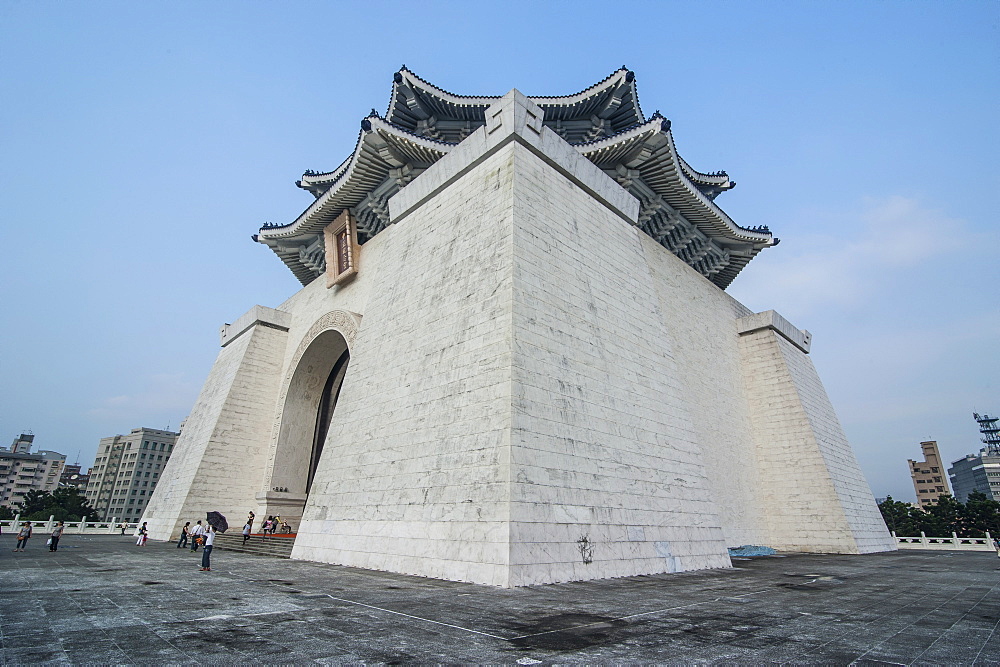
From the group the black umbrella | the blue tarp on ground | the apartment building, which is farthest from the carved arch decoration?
the apartment building

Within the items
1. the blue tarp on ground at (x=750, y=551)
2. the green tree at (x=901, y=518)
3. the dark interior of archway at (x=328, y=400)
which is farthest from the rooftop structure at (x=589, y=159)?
the green tree at (x=901, y=518)

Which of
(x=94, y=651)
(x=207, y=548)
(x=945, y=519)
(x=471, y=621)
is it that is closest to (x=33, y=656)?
(x=94, y=651)

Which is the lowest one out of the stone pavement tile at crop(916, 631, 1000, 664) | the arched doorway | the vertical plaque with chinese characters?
the stone pavement tile at crop(916, 631, 1000, 664)

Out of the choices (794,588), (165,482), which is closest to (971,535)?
(794,588)

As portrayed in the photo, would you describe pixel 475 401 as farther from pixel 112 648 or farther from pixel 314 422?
pixel 314 422

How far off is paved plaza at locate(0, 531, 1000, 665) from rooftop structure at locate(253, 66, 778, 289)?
9.09 metres

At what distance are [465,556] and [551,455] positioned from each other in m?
1.66

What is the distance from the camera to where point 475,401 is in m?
7.16

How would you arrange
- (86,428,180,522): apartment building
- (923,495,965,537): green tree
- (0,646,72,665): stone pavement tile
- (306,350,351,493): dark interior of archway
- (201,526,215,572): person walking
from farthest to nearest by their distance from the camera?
1. (86,428,180,522): apartment building
2. (923,495,965,537): green tree
3. (306,350,351,493): dark interior of archway
4. (201,526,215,572): person walking
5. (0,646,72,665): stone pavement tile

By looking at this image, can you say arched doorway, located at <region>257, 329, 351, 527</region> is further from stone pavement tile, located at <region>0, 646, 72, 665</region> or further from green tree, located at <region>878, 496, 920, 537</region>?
green tree, located at <region>878, 496, 920, 537</region>

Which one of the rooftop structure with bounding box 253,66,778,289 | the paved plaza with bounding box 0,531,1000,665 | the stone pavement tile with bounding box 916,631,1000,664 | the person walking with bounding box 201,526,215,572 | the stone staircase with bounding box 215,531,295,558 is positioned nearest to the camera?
the paved plaza with bounding box 0,531,1000,665

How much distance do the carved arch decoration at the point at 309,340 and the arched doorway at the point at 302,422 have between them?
0.12 feet

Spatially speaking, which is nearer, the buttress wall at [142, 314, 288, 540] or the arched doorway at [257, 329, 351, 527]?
the buttress wall at [142, 314, 288, 540]

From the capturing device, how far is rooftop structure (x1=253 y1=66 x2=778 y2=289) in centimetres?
1312
